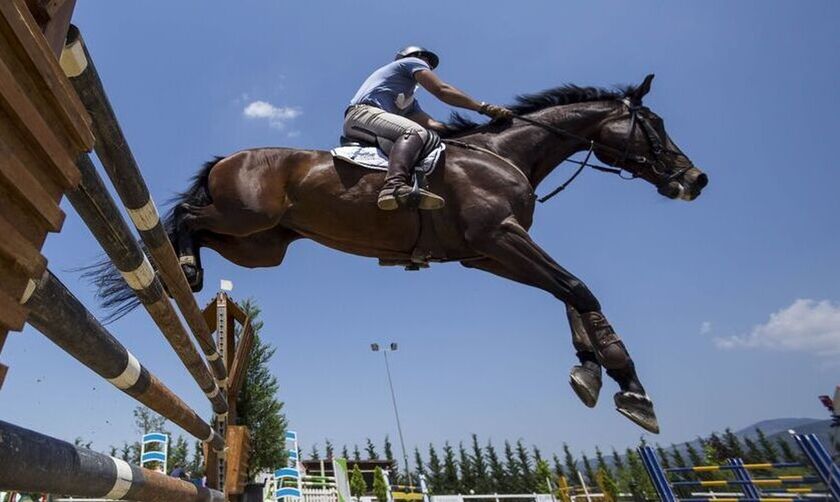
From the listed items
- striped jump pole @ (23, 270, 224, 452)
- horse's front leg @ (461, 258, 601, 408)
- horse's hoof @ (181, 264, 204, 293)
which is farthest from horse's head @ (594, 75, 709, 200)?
striped jump pole @ (23, 270, 224, 452)

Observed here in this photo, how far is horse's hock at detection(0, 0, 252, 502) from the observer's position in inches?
22.1

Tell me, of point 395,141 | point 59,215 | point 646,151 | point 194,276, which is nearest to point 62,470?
point 59,215

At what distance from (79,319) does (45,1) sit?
1.47 feet

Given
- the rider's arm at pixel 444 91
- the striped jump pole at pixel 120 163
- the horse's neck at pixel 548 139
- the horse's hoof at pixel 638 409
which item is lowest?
the horse's hoof at pixel 638 409

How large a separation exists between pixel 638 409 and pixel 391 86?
2273mm

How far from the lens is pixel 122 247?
118cm

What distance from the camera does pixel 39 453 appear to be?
67 cm

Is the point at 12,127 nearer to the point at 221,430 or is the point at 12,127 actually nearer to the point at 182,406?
the point at 182,406

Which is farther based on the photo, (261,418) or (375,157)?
(261,418)

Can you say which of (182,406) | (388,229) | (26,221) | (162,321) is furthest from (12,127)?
(388,229)

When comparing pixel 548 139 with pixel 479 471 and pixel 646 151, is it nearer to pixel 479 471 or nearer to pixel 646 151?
pixel 646 151

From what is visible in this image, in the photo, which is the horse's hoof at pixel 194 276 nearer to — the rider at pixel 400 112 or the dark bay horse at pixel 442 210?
the dark bay horse at pixel 442 210

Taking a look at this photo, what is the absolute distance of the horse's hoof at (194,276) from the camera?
8.34ft

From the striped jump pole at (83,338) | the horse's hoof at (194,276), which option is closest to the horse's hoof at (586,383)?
the striped jump pole at (83,338)
